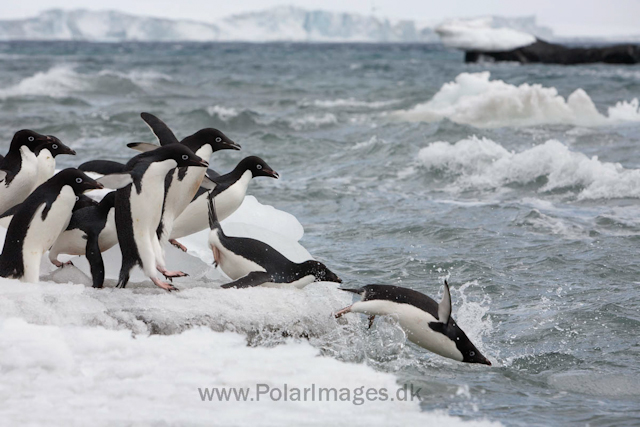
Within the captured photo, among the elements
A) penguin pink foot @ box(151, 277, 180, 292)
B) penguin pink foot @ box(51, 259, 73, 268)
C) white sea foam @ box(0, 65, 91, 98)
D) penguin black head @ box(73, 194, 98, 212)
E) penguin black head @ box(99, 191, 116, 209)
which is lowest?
white sea foam @ box(0, 65, 91, 98)

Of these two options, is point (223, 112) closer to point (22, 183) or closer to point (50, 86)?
point (50, 86)

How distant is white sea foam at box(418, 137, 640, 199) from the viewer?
354 inches

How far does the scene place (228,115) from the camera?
16453 mm

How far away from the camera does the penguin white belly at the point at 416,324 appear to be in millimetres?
4078

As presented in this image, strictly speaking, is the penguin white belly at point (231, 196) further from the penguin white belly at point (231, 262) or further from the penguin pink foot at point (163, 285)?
the penguin pink foot at point (163, 285)

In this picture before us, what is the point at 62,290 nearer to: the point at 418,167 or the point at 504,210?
the point at 504,210

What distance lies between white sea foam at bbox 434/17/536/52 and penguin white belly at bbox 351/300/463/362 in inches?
1512

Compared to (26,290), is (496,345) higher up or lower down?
lower down

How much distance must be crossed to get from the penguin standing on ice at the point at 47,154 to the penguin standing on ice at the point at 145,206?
0.96 metres

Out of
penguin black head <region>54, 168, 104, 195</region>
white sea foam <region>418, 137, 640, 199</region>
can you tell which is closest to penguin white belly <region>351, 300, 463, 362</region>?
penguin black head <region>54, 168, 104, 195</region>

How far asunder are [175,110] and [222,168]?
27.0 ft

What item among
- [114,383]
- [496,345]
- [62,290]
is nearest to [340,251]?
[496,345]

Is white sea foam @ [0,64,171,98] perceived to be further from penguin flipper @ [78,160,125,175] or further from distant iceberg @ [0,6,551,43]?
distant iceberg @ [0,6,551,43]

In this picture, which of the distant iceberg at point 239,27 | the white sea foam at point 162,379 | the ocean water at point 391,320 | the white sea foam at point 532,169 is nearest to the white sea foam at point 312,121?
the ocean water at point 391,320
